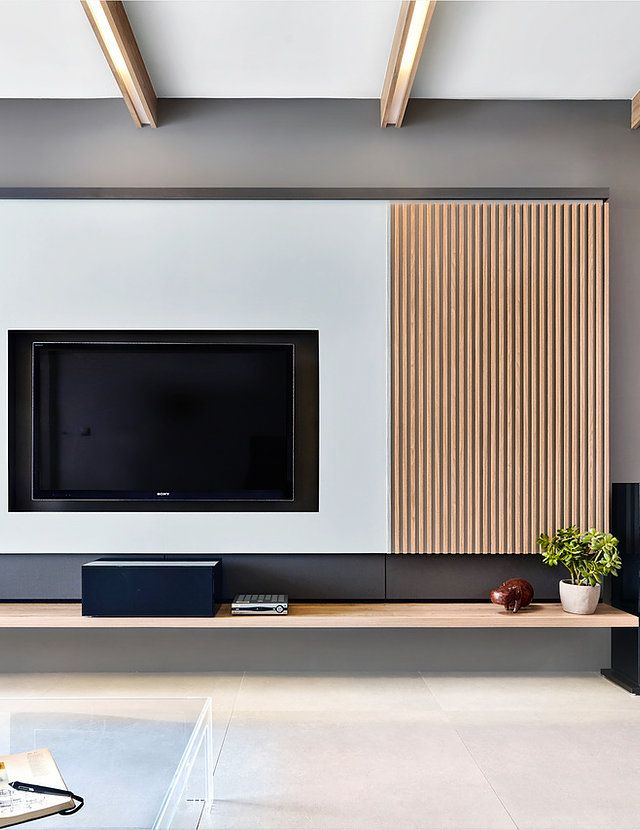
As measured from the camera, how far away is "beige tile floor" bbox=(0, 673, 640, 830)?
2154 mm

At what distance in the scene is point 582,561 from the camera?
10.9 feet

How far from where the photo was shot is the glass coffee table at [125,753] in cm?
163

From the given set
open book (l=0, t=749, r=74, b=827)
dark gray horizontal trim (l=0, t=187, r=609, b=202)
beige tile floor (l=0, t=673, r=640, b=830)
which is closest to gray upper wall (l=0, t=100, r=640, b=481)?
dark gray horizontal trim (l=0, t=187, r=609, b=202)

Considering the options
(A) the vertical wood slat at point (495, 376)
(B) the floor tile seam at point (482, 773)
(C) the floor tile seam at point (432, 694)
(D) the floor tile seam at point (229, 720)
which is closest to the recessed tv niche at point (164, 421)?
(A) the vertical wood slat at point (495, 376)

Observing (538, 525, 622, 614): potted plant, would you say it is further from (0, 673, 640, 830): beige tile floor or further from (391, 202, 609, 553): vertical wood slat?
(0, 673, 640, 830): beige tile floor

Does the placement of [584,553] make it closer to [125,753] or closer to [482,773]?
[482,773]

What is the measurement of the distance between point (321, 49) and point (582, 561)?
2545 mm

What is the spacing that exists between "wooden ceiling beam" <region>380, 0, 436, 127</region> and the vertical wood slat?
1.50 ft

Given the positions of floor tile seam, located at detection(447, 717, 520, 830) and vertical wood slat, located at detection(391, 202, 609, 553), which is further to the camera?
vertical wood slat, located at detection(391, 202, 609, 553)

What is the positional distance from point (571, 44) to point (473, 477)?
1.96m

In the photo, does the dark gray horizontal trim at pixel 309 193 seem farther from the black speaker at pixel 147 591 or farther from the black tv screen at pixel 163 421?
the black speaker at pixel 147 591

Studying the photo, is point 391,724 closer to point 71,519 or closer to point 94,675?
point 94,675

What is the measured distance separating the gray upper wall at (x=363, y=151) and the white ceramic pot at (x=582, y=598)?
649mm

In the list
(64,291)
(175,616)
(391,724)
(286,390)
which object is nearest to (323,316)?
(286,390)
